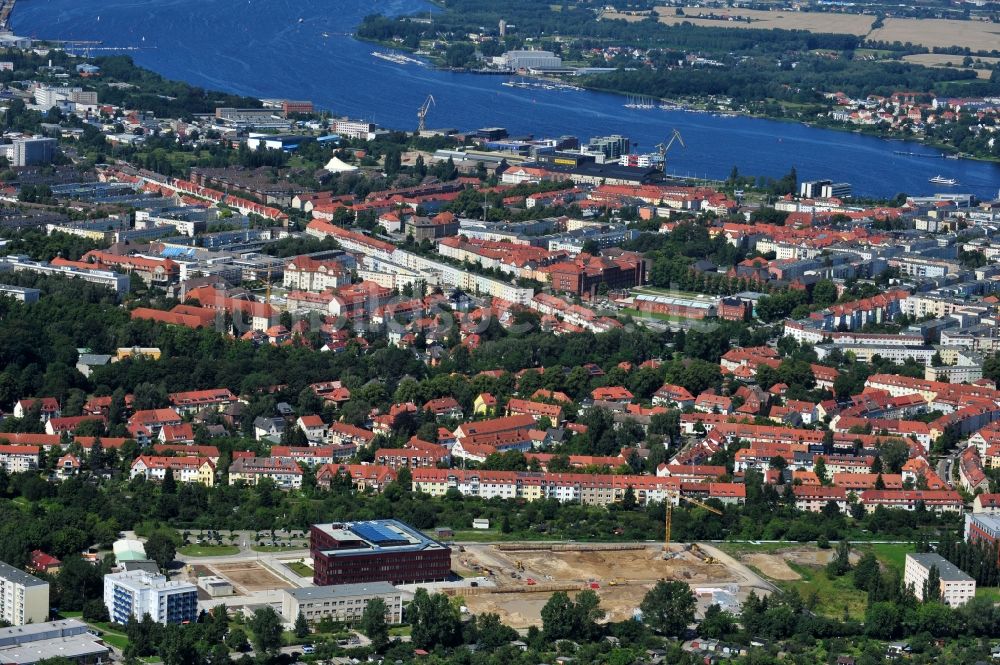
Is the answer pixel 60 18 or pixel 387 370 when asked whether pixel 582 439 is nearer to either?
pixel 387 370

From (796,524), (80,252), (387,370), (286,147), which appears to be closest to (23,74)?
(286,147)

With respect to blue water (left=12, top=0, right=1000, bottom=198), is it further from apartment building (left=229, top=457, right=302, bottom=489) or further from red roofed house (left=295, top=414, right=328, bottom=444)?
apartment building (left=229, top=457, right=302, bottom=489)

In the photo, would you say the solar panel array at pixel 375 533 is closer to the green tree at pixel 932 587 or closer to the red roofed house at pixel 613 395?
the green tree at pixel 932 587

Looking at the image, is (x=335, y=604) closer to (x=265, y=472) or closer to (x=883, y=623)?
(x=265, y=472)

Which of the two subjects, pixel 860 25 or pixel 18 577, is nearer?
pixel 18 577

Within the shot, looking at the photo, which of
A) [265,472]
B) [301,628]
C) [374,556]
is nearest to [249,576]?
[374,556]

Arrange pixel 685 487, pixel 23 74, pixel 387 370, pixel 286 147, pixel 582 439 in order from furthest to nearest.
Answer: pixel 23 74 < pixel 286 147 < pixel 387 370 < pixel 582 439 < pixel 685 487

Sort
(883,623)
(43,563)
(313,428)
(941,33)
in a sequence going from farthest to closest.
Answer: (941,33) < (313,428) < (43,563) < (883,623)
